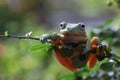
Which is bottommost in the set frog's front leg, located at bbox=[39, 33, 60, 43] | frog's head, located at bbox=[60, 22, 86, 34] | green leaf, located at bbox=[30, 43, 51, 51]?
green leaf, located at bbox=[30, 43, 51, 51]

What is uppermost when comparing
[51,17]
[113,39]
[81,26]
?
[81,26]

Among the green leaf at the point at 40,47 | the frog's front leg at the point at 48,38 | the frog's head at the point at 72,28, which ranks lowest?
the green leaf at the point at 40,47

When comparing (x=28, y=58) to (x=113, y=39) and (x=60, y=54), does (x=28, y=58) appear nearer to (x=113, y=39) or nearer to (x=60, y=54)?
(x=113, y=39)

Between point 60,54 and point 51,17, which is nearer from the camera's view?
point 60,54

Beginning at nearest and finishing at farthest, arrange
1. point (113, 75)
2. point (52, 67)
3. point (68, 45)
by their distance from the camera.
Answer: point (68, 45) < point (113, 75) < point (52, 67)

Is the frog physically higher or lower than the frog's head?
lower

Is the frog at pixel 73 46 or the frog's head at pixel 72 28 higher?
the frog's head at pixel 72 28

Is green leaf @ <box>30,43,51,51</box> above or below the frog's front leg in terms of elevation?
below

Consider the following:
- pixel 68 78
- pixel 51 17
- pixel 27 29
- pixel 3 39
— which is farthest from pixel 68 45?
pixel 51 17
